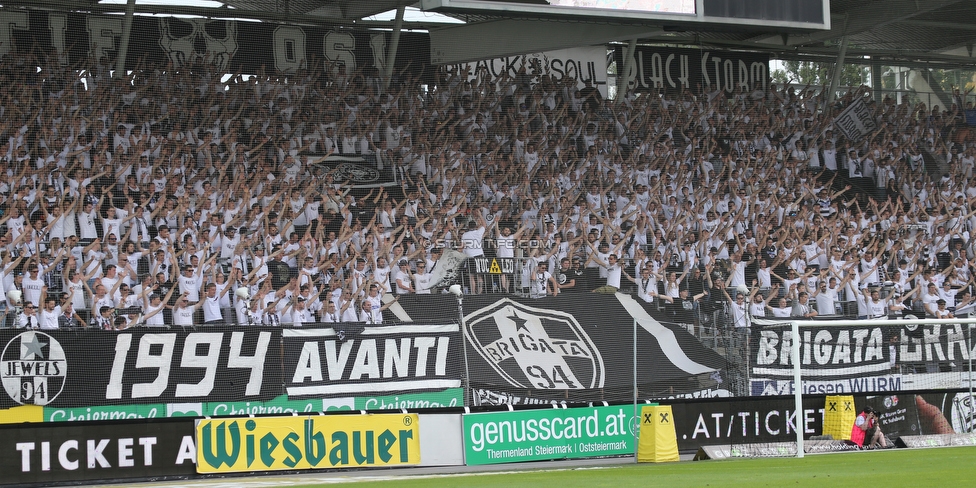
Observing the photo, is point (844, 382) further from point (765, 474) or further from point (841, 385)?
point (765, 474)

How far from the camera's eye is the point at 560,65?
92.6ft

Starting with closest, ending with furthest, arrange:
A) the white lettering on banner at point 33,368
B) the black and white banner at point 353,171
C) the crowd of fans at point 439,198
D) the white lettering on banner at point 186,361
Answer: the white lettering on banner at point 33,368
the white lettering on banner at point 186,361
the crowd of fans at point 439,198
the black and white banner at point 353,171

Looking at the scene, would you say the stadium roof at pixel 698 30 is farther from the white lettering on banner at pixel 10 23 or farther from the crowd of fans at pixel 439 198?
the crowd of fans at pixel 439 198

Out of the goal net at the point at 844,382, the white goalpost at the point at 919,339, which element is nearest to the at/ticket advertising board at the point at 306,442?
the goal net at the point at 844,382

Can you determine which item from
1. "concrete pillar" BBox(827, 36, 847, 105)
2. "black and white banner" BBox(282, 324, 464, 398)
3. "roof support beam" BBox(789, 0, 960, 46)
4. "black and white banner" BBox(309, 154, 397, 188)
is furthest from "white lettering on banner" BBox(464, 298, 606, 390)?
"concrete pillar" BBox(827, 36, 847, 105)

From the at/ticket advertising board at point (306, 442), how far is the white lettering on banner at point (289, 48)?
11.5 m

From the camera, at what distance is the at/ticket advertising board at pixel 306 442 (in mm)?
15305

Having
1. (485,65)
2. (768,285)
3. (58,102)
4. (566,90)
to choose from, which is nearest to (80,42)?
(58,102)

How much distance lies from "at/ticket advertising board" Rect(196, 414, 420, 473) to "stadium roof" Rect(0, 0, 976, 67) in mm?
7435

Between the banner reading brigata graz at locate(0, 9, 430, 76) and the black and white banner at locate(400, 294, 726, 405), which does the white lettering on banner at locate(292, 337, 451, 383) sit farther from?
the banner reading brigata graz at locate(0, 9, 430, 76)

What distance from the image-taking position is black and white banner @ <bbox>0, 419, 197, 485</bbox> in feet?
46.5

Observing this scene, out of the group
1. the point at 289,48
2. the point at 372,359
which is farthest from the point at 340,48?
the point at 372,359

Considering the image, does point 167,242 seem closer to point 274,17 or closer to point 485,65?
point 274,17

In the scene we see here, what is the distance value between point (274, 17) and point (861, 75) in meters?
17.4
